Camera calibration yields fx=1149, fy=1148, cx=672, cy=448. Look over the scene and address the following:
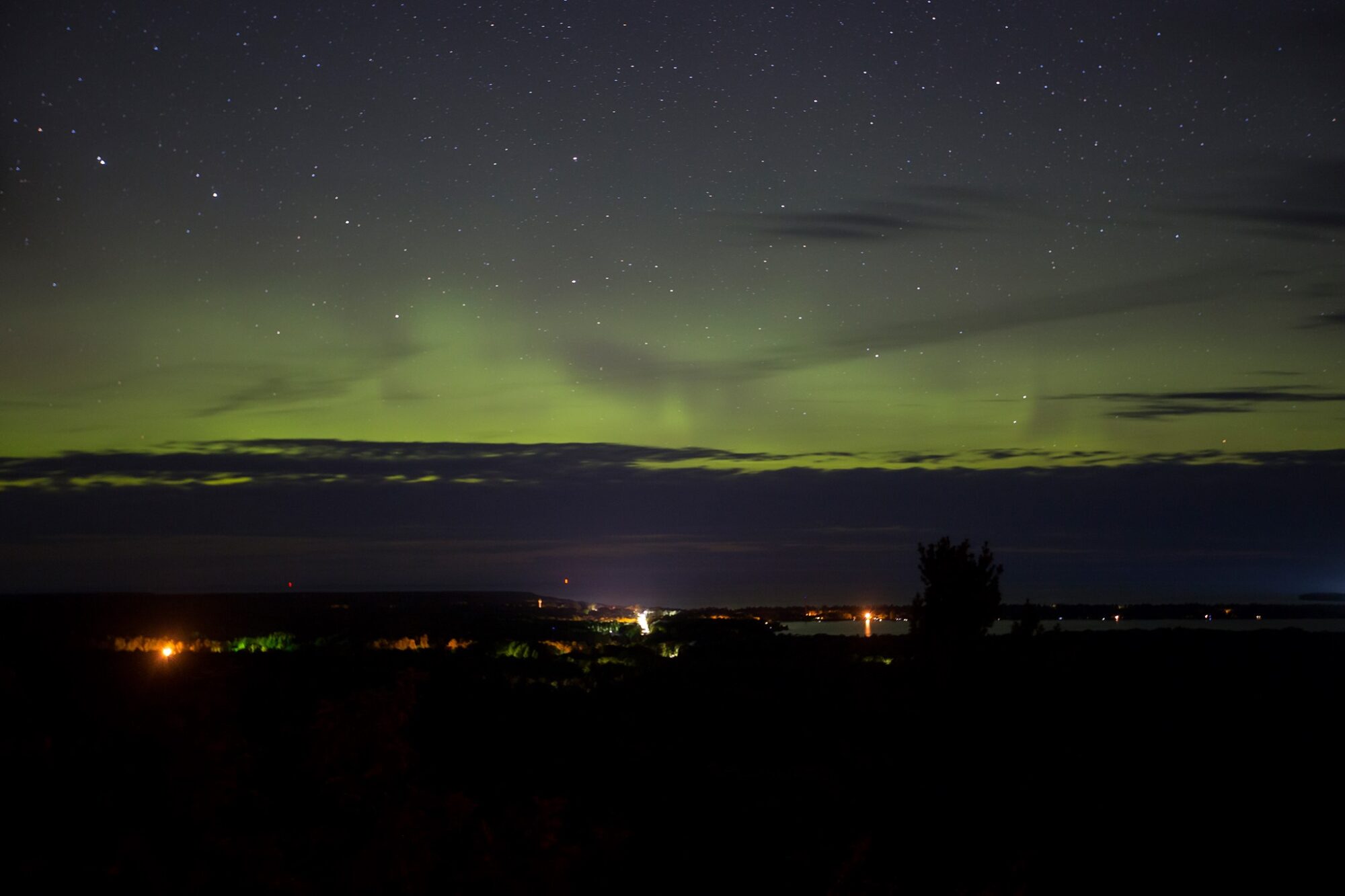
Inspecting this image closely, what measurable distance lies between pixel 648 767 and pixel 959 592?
53.1 ft

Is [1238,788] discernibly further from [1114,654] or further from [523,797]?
[1114,654]

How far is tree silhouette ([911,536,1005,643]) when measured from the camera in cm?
3309

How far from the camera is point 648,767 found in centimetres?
1947

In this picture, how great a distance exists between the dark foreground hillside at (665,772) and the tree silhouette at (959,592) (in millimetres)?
2148

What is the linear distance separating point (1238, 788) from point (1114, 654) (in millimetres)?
19342

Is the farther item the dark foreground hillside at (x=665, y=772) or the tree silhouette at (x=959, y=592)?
the tree silhouette at (x=959, y=592)

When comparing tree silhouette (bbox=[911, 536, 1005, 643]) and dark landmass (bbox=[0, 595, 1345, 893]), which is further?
tree silhouette (bbox=[911, 536, 1005, 643])

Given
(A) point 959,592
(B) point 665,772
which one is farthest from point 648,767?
(A) point 959,592

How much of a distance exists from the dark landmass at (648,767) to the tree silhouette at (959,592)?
6.40ft

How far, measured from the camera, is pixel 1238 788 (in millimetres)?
19219

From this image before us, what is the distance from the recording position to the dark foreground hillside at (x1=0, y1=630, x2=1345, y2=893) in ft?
23.2

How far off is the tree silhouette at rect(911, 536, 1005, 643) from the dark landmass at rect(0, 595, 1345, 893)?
76.9 inches

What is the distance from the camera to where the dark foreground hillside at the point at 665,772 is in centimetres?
707

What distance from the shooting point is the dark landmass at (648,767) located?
7.09 meters
